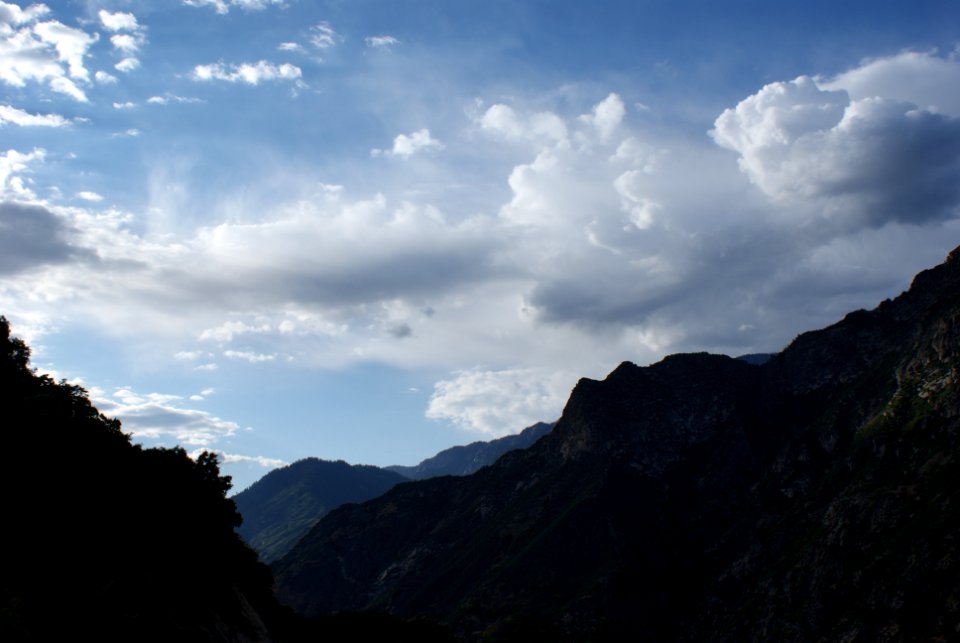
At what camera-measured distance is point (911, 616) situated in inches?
6698

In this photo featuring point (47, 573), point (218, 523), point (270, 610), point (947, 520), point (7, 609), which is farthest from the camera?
point (947, 520)

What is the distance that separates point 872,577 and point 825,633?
20.3m

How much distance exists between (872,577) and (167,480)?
7479 inches

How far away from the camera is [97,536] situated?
63531 mm

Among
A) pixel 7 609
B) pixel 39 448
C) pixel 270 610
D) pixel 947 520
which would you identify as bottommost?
pixel 947 520

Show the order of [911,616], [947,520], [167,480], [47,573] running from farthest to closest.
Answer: [947,520] < [911,616] < [167,480] < [47,573]

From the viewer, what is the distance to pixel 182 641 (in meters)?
59.7

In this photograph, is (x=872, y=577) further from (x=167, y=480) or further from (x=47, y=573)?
(x=47, y=573)

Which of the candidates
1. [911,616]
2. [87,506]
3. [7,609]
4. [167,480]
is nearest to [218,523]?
[167,480]

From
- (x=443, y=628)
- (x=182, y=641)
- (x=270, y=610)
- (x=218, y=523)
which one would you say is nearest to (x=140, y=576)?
(x=182, y=641)

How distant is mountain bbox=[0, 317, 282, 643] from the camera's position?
52406 millimetres

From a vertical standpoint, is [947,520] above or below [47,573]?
below

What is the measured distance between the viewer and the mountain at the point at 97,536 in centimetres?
5241

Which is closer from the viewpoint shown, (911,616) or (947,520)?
(911,616)
